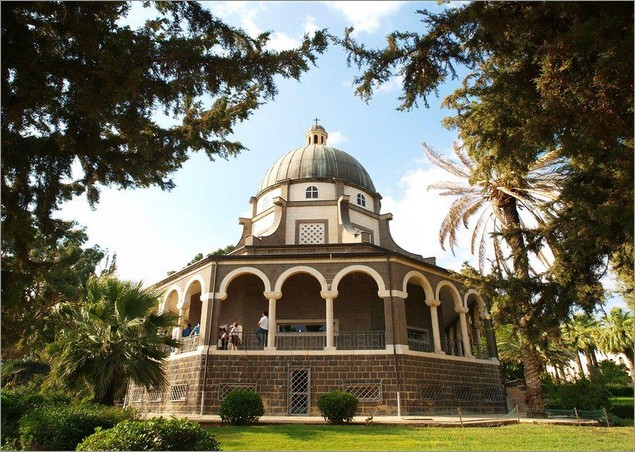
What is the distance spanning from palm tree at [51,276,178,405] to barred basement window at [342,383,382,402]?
7.45 meters

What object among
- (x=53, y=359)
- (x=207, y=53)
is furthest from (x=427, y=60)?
(x=53, y=359)

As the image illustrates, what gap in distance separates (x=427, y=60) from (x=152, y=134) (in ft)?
17.7

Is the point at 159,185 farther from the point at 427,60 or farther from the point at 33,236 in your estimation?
the point at 427,60

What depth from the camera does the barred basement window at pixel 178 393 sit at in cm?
1918

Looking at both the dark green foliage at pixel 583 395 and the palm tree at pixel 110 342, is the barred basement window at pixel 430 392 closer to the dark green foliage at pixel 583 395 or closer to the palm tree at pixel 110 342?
the dark green foliage at pixel 583 395

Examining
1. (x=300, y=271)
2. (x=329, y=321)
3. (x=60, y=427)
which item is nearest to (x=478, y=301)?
(x=329, y=321)

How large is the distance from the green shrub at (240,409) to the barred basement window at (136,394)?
1045 centimetres

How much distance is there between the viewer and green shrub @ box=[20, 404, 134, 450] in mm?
9352

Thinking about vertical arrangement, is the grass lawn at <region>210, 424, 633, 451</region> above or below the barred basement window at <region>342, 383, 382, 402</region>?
below

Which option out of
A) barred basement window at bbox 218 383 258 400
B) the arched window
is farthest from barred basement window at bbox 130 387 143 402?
the arched window

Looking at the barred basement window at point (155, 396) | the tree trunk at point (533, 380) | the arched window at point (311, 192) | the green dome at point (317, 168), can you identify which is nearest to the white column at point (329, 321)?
the tree trunk at point (533, 380)

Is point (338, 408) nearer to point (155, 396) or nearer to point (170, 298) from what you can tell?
point (155, 396)

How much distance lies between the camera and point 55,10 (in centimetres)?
732

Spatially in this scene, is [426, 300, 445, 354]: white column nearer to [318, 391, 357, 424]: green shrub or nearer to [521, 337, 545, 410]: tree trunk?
[521, 337, 545, 410]: tree trunk
